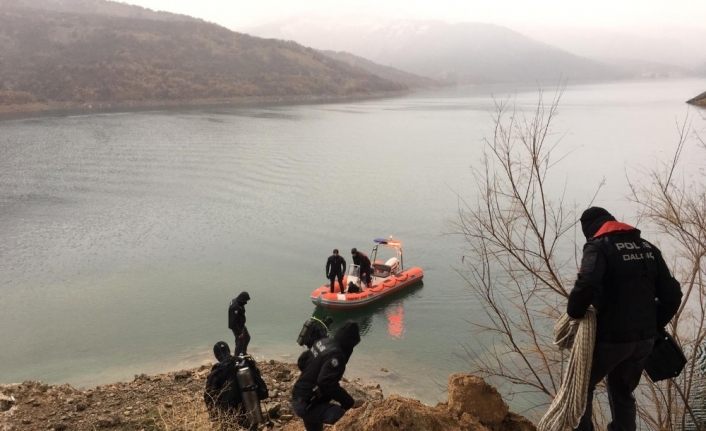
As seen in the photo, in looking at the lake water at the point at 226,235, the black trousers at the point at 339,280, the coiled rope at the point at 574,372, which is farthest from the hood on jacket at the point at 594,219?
the black trousers at the point at 339,280

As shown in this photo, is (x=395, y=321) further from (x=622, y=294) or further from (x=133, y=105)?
(x=133, y=105)

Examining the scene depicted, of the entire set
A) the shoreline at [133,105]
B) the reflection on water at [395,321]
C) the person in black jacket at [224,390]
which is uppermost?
the shoreline at [133,105]

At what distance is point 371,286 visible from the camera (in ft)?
51.6

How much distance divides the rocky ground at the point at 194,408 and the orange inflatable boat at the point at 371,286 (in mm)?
4430

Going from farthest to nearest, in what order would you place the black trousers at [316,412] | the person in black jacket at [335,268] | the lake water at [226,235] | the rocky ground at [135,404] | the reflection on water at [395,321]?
the person in black jacket at [335,268], the reflection on water at [395,321], the lake water at [226,235], the rocky ground at [135,404], the black trousers at [316,412]

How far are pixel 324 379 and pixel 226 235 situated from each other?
751 inches

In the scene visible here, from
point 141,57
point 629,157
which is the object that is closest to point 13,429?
point 629,157

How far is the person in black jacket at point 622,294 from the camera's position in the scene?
3.60m

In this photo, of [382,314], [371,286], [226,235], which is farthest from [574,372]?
[226,235]

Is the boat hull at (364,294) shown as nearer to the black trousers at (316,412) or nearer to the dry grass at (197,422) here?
the dry grass at (197,422)

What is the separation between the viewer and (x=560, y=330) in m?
3.93

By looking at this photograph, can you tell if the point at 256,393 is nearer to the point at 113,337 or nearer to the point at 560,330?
the point at 560,330

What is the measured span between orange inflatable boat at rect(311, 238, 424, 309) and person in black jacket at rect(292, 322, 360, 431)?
10.0 meters

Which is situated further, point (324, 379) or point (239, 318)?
point (239, 318)
